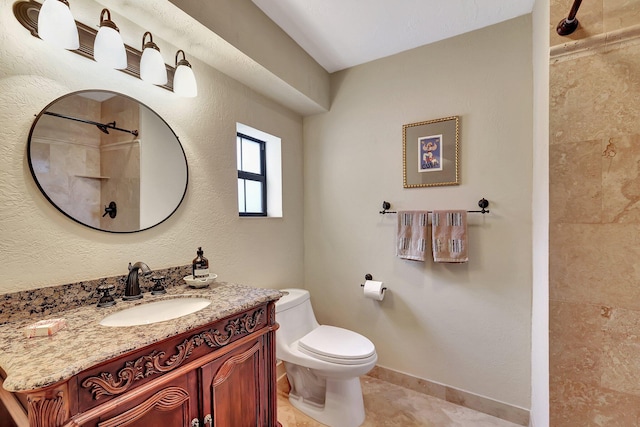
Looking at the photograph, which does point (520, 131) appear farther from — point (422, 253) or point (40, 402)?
point (40, 402)

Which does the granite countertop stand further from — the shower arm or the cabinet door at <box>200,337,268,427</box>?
the shower arm

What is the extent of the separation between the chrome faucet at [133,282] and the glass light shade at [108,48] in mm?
844

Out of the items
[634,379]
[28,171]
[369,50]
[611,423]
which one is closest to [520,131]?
[369,50]

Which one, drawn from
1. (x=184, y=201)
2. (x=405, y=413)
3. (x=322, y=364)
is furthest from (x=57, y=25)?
(x=405, y=413)

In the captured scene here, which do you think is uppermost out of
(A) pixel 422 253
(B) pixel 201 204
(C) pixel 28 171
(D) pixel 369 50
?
(D) pixel 369 50

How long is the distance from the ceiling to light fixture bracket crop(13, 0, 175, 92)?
721 millimetres

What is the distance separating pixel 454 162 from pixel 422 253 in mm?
647

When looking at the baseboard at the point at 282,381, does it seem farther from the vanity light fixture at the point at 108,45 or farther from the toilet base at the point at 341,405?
the vanity light fixture at the point at 108,45

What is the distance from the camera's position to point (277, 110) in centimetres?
210

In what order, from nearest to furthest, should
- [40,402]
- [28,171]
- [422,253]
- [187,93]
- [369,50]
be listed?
[40,402] < [28,171] < [187,93] < [422,253] < [369,50]

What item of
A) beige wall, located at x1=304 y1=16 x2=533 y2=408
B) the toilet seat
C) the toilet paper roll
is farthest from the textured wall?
the toilet paper roll

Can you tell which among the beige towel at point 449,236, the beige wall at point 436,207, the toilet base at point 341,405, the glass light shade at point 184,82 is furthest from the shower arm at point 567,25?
the toilet base at point 341,405

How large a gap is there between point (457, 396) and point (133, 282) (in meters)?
2.07

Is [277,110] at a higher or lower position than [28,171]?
higher
